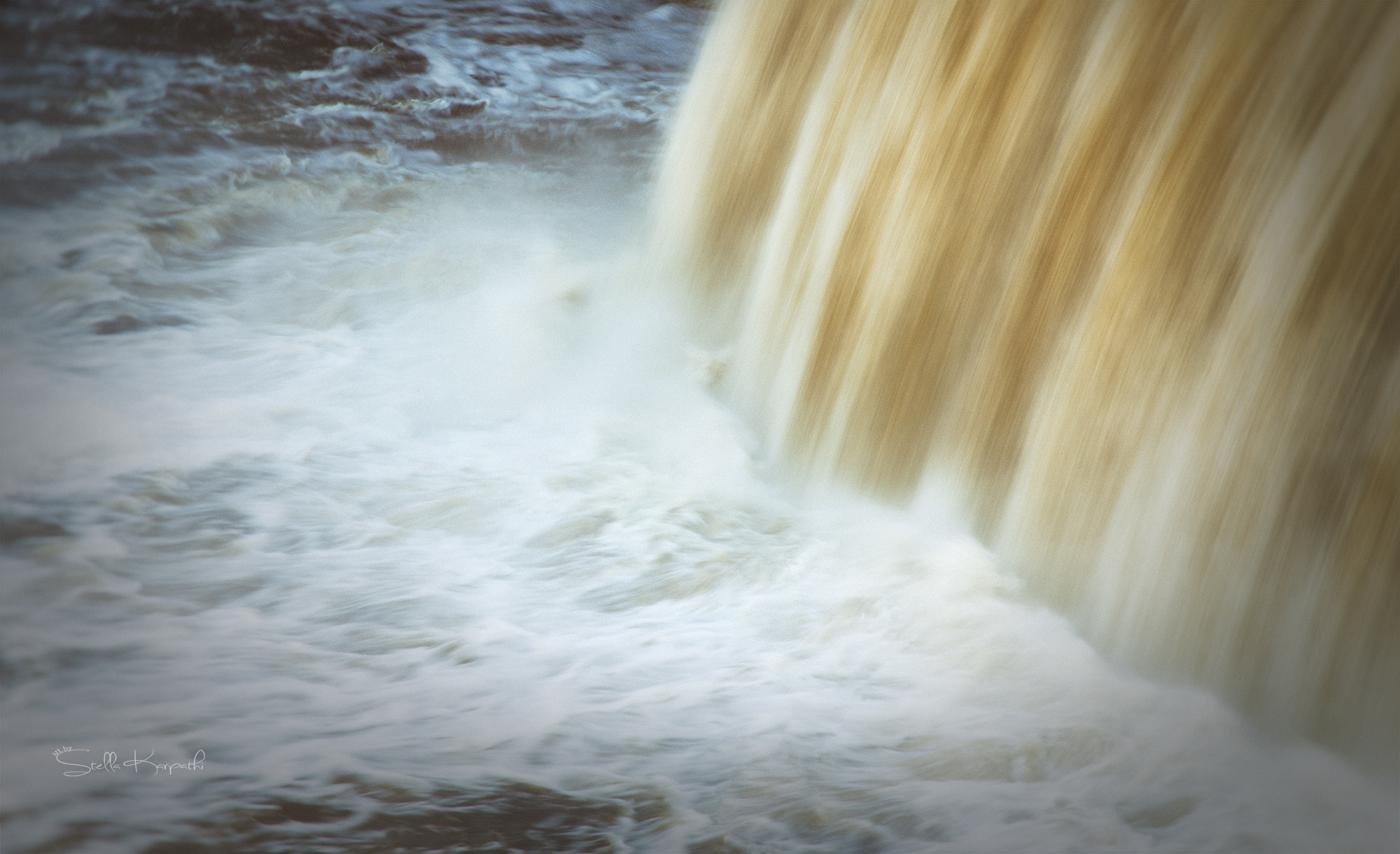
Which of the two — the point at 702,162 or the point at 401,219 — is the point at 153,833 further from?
the point at 401,219

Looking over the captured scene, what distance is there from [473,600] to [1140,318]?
64.4 inches

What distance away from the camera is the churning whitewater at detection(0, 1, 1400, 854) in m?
1.90

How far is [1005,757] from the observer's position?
6.73 feet

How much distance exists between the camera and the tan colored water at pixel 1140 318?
6.40 feet

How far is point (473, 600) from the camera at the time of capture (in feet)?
8.70

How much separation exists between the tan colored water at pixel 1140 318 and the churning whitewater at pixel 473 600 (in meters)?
0.15

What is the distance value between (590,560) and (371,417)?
1174 mm
